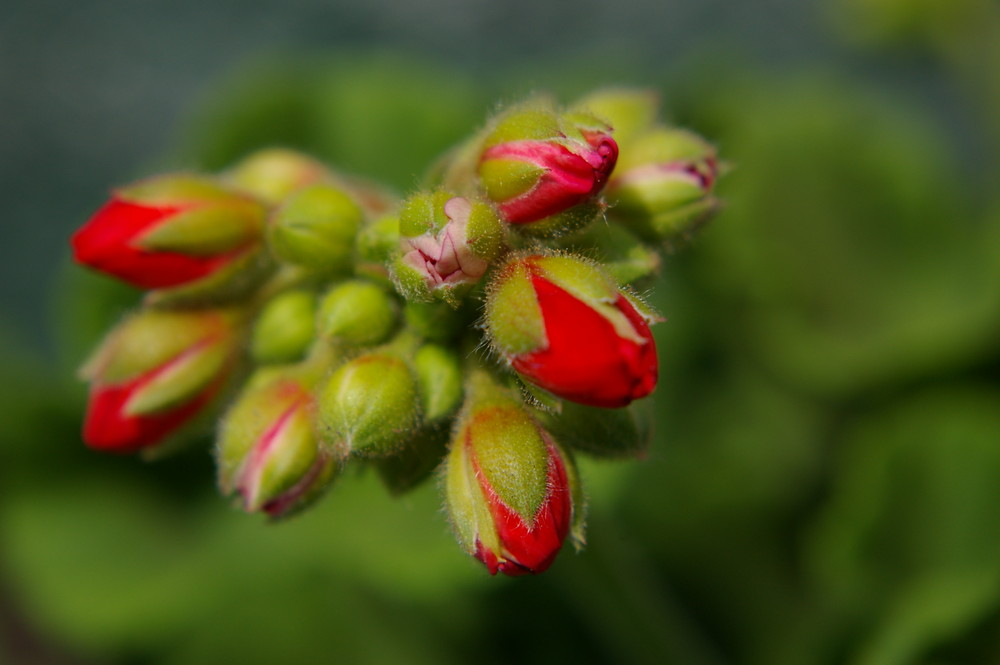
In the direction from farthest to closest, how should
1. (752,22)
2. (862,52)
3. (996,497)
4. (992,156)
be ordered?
(752,22) < (862,52) < (992,156) < (996,497)

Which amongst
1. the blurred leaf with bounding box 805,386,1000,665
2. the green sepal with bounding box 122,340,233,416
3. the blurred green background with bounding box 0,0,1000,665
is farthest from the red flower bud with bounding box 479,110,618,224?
the blurred leaf with bounding box 805,386,1000,665

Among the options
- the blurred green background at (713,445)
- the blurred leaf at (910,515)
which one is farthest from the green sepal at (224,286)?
the blurred leaf at (910,515)

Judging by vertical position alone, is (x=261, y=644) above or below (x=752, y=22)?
below

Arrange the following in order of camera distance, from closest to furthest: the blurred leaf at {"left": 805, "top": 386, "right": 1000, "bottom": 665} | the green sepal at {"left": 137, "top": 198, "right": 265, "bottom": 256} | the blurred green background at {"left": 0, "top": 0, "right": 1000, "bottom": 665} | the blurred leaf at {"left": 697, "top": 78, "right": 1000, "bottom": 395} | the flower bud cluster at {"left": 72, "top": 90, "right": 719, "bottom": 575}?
1. the flower bud cluster at {"left": 72, "top": 90, "right": 719, "bottom": 575}
2. the green sepal at {"left": 137, "top": 198, "right": 265, "bottom": 256}
3. the blurred leaf at {"left": 805, "top": 386, "right": 1000, "bottom": 665}
4. the blurred green background at {"left": 0, "top": 0, "right": 1000, "bottom": 665}
5. the blurred leaf at {"left": 697, "top": 78, "right": 1000, "bottom": 395}

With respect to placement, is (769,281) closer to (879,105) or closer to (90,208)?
(879,105)

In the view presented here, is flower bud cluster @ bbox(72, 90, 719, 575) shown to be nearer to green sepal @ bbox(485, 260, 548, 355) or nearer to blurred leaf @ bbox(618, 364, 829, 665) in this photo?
green sepal @ bbox(485, 260, 548, 355)

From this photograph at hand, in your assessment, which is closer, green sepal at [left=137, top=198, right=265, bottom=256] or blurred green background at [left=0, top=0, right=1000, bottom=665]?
green sepal at [left=137, top=198, right=265, bottom=256]

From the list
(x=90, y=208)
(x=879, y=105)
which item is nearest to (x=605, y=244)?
(x=879, y=105)
